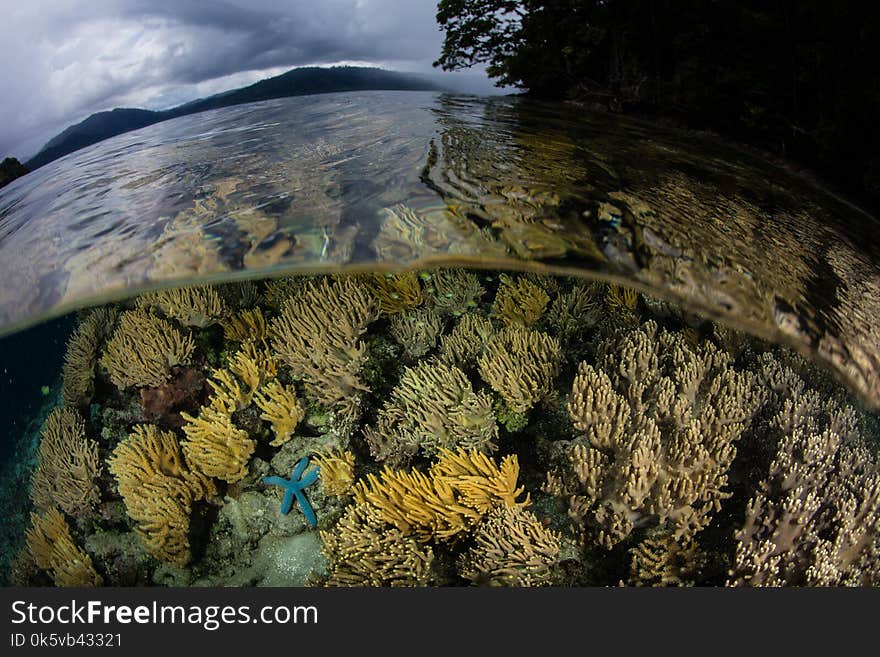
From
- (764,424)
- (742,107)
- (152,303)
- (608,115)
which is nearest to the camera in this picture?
(764,424)

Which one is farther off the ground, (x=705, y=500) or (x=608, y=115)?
(x=608, y=115)

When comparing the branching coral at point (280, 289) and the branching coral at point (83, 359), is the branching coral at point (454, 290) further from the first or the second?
the branching coral at point (83, 359)

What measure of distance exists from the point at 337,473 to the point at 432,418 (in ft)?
3.02

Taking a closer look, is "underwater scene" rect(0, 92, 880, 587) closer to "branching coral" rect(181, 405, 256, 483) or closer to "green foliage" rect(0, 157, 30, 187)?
"branching coral" rect(181, 405, 256, 483)

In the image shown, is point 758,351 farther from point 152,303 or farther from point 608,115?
point 152,303

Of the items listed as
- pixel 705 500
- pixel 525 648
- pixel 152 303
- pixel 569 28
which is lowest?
pixel 525 648

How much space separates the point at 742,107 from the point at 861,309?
4.47 meters

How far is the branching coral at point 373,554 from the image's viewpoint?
263 cm

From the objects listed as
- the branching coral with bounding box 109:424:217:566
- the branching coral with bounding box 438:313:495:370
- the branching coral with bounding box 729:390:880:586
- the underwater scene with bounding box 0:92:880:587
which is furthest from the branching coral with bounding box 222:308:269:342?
the branching coral with bounding box 729:390:880:586

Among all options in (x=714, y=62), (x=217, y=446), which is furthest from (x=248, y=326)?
(x=714, y=62)

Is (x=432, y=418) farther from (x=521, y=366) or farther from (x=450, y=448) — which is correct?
(x=521, y=366)

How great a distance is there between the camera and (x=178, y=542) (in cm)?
329

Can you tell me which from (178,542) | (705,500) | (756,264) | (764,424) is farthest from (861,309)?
(178,542)

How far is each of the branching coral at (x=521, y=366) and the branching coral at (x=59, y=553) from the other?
3.88m
